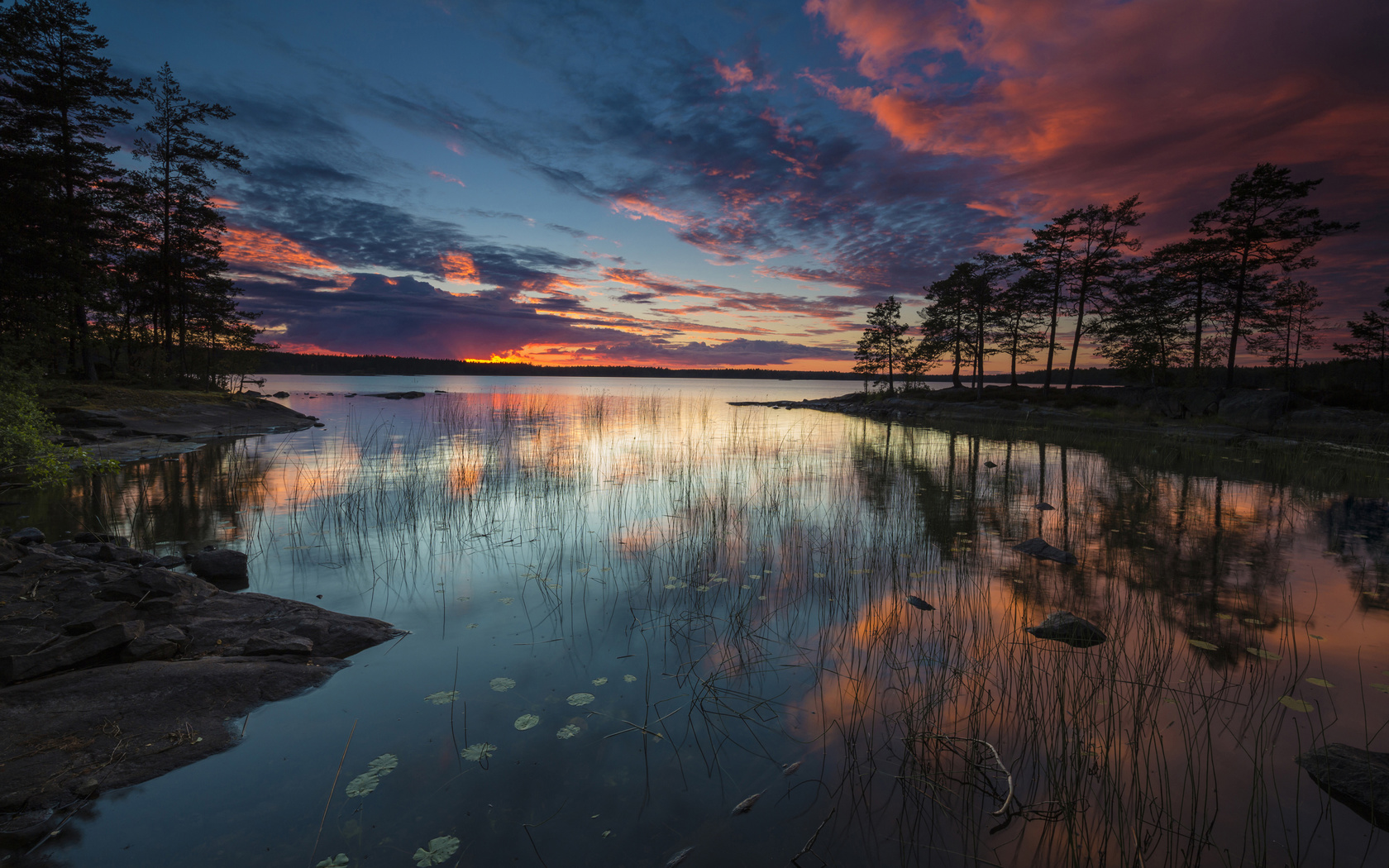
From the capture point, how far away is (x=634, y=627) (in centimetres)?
493

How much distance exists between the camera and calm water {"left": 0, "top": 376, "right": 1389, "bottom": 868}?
8.60 ft

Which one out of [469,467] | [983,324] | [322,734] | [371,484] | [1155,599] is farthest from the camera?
[983,324]

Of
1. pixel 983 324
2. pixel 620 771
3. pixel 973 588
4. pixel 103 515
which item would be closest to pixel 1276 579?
pixel 973 588

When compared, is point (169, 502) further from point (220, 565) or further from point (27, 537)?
point (220, 565)

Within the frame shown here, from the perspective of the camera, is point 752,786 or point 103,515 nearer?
point 752,786

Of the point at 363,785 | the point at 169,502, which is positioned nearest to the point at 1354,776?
the point at 363,785

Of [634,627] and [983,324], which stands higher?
[983,324]

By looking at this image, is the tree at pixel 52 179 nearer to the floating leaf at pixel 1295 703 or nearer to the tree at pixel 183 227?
the tree at pixel 183 227

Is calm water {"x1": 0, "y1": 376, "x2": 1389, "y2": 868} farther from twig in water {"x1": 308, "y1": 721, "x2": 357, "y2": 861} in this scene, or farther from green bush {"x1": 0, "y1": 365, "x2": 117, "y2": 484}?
green bush {"x1": 0, "y1": 365, "x2": 117, "y2": 484}

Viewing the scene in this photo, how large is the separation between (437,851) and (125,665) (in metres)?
2.95

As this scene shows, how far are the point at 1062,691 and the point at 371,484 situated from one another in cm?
→ 1181

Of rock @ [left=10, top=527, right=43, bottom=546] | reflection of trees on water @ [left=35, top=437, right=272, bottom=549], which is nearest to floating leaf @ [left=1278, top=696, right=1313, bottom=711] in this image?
reflection of trees on water @ [left=35, top=437, right=272, bottom=549]

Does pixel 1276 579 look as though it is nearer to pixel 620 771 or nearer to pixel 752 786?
pixel 752 786

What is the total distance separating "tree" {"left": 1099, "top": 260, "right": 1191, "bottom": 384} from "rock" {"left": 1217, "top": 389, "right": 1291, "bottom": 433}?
27.3ft
